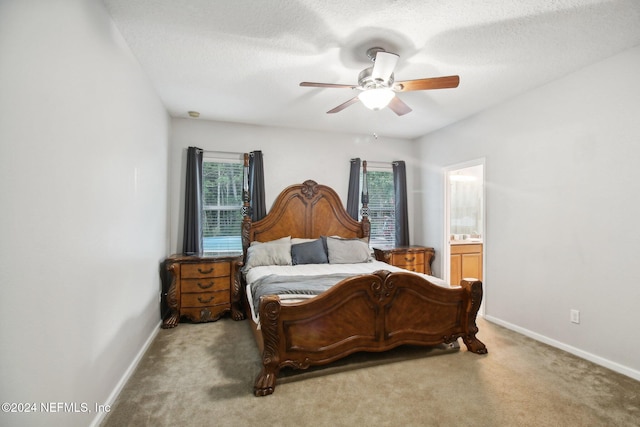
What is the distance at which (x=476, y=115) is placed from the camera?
3.79 metres

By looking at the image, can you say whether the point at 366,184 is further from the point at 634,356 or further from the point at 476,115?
the point at 634,356

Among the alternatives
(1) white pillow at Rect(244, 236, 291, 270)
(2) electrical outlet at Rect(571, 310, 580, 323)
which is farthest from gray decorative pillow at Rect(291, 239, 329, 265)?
(2) electrical outlet at Rect(571, 310, 580, 323)

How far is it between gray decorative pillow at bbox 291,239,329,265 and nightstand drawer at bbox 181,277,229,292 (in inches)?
35.8

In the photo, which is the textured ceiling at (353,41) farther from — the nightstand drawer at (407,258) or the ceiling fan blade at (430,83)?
the nightstand drawer at (407,258)

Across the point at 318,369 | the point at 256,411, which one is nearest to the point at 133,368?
the point at 256,411

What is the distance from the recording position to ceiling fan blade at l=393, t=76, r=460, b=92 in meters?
2.13

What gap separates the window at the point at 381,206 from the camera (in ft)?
16.0

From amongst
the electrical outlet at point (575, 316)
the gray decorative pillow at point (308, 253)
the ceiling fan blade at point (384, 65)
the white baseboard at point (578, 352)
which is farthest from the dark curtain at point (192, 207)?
the electrical outlet at point (575, 316)

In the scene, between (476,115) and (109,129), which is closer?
(109,129)

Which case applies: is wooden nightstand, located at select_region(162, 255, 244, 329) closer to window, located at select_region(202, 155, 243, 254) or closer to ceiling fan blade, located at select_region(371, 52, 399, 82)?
window, located at select_region(202, 155, 243, 254)

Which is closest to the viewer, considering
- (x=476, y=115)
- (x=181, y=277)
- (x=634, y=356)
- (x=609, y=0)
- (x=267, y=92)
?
(x=609, y=0)

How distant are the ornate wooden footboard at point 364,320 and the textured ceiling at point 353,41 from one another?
1.88m

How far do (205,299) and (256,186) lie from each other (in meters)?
1.66

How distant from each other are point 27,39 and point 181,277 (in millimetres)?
2806
